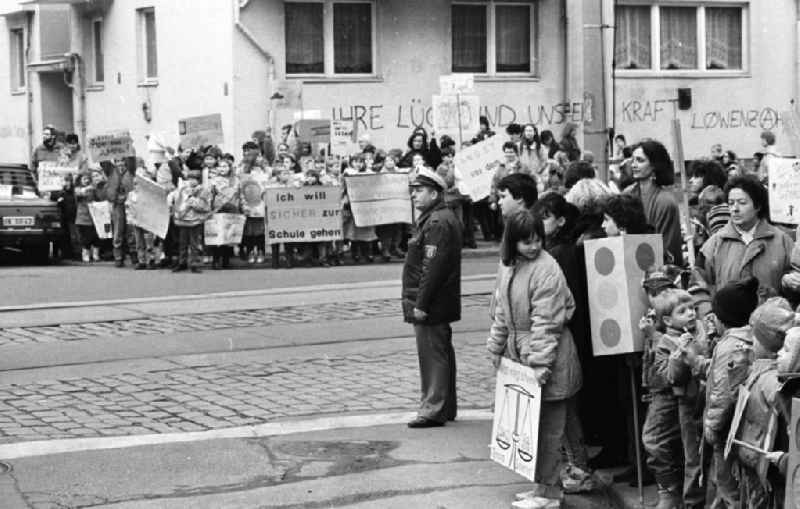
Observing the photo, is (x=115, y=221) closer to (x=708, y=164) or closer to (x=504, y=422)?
(x=708, y=164)

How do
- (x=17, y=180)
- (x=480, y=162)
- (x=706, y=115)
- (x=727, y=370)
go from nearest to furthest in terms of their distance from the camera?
(x=727, y=370)
(x=480, y=162)
(x=17, y=180)
(x=706, y=115)

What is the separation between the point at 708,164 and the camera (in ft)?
39.6

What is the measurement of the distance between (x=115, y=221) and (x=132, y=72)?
809 cm

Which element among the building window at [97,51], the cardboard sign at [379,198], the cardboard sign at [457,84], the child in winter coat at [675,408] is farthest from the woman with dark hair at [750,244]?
the building window at [97,51]

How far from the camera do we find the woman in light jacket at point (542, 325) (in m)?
8.07

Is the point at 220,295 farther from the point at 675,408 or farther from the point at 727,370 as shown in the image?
the point at 727,370

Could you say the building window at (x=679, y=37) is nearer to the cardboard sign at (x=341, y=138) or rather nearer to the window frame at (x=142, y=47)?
the cardboard sign at (x=341, y=138)

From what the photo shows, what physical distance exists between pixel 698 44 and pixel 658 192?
2173cm

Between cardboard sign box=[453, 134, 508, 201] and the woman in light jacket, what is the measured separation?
13.3m

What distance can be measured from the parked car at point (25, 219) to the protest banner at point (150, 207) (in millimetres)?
2129

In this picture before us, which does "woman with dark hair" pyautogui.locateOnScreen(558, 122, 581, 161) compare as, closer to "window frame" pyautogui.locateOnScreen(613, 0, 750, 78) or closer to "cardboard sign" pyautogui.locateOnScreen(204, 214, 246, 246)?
"window frame" pyautogui.locateOnScreen(613, 0, 750, 78)

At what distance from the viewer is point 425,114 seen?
27.9m

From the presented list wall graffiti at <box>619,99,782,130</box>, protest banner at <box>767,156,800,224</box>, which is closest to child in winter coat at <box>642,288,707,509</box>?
→ protest banner at <box>767,156,800,224</box>

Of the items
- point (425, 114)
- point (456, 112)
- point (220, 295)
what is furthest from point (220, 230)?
point (425, 114)
